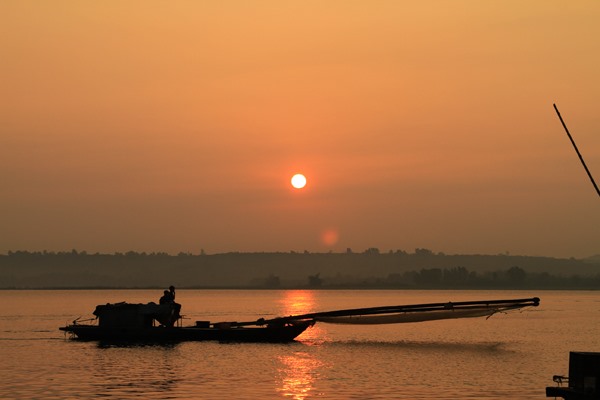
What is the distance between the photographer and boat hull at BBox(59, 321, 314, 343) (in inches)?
3196

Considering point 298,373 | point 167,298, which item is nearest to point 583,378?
point 298,373

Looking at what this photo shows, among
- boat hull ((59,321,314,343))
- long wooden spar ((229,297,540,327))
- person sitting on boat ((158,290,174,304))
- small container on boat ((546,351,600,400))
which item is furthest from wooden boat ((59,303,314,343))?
small container on boat ((546,351,600,400))

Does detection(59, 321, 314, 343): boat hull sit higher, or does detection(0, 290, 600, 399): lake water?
detection(59, 321, 314, 343): boat hull

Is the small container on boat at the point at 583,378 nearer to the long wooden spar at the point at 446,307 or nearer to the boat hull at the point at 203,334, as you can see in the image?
the long wooden spar at the point at 446,307

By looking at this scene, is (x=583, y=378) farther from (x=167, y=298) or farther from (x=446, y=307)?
(x=167, y=298)

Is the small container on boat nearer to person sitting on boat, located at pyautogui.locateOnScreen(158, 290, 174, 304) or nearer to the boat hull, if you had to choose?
the boat hull

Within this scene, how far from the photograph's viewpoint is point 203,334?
8138cm

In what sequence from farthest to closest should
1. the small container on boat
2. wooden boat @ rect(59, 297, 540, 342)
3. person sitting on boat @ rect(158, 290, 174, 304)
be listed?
1. person sitting on boat @ rect(158, 290, 174, 304)
2. wooden boat @ rect(59, 297, 540, 342)
3. the small container on boat

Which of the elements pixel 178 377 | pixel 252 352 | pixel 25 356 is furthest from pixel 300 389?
pixel 25 356

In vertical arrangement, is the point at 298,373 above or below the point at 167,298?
below

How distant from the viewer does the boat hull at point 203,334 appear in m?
81.2

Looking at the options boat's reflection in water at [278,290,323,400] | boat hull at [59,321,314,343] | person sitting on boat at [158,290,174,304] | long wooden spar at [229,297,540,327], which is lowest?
boat's reflection in water at [278,290,323,400]

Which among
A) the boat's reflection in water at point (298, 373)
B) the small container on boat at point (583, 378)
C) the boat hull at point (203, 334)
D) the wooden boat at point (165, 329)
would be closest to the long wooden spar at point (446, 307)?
the boat hull at point (203, 334)

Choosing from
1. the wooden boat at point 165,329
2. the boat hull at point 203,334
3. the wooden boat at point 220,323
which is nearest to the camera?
the wooden boat at point 220,323
